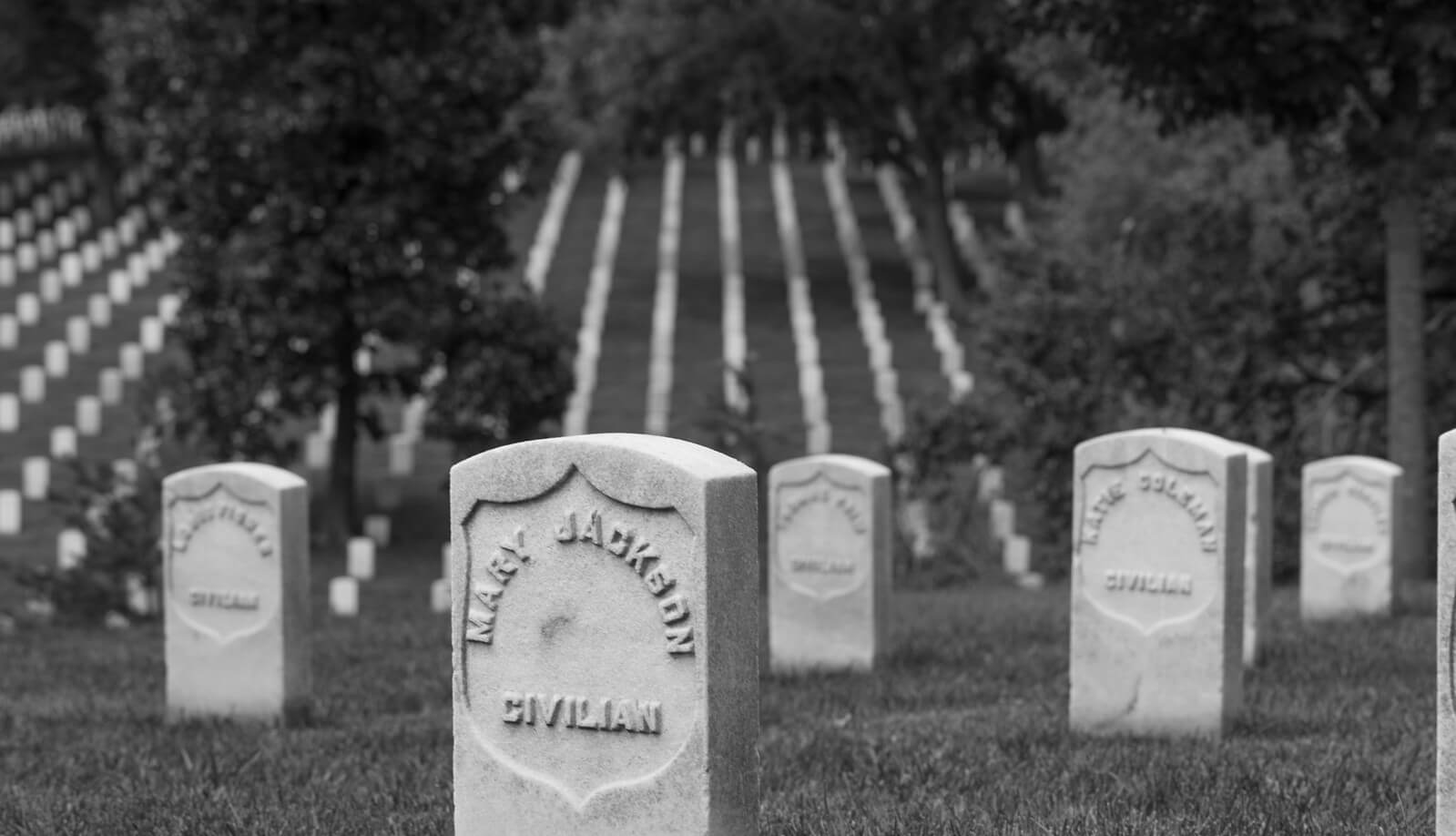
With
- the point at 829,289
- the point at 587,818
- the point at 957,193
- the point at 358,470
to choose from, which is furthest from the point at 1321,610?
the point at 957,193

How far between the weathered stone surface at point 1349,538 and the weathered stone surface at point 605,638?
8.76m

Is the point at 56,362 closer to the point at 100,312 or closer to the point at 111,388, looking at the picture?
the point at 111,388

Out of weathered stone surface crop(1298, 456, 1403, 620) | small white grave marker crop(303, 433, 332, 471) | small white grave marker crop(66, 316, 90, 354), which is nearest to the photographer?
weathered stone surface crop(1298, 456, 1403, 620)

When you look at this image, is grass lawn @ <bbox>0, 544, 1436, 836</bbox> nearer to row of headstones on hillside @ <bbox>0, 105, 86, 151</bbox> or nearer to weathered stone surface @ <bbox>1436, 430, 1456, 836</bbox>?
weathered stone surface @ <bbox>1436, 430, 1456, 836</bbox>

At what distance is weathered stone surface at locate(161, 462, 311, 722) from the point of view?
9.63 meters

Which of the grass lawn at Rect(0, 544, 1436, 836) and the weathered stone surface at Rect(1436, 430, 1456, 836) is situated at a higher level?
the weathered stone surface at Rect(1436, 430, 1456, 836)

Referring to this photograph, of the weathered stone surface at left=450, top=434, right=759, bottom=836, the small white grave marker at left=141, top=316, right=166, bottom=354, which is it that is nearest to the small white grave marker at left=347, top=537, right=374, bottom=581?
the small white grave marker at left=141, top=316, right=166, bottom=354

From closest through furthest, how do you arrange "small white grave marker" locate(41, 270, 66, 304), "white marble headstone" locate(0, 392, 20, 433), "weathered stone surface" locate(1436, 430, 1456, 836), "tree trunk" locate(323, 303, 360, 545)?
"weathered stone surface" locate(1436, 430, 1456, 836), "tree trunk" locate(323, 303, 360, 545), "white marble headstone" locate(0, 392, 20, 433), "small white grave marker" locate(41, 270, 66, 304)

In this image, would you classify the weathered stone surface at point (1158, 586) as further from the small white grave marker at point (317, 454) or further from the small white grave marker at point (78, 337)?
the small white grave marker at point (78, 337)

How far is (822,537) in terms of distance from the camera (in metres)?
11.9

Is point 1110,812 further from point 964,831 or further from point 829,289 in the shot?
point 829,289

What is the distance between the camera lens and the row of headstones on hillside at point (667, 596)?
555 cm

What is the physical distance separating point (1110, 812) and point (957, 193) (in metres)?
45.8

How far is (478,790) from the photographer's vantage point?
5902 millimetres
